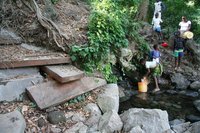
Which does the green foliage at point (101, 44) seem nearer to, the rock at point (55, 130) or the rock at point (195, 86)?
the rock at point (55, 130)

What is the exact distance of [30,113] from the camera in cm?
531

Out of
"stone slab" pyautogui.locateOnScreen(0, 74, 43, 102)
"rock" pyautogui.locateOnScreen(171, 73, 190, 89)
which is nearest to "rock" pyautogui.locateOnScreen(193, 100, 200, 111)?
"rock" pyautogui.locateOnScreen(171, 73, 190, 89)

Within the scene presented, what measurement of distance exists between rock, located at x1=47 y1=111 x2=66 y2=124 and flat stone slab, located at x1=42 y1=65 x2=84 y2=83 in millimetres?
682

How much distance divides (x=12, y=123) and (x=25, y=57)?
1.70m

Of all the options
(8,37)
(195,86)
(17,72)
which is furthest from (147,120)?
(195,86)

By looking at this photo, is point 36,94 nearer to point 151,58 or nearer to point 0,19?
point 0,19

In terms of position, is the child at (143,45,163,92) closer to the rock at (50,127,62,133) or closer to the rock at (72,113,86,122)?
the rock at (72,113,86,122)

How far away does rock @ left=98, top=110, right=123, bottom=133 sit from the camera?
505cm

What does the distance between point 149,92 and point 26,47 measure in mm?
4637

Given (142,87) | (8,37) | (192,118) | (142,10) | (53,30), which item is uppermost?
(142,10)

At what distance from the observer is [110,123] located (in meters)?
5.11

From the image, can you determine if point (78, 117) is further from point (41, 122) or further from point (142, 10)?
point (142, 10)

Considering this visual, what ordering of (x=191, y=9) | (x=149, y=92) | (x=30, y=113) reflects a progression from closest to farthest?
(x=30, y=113), (x=149, y=92), (x=191, y=9)

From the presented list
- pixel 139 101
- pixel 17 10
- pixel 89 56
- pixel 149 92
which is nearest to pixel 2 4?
pixel 17 10
